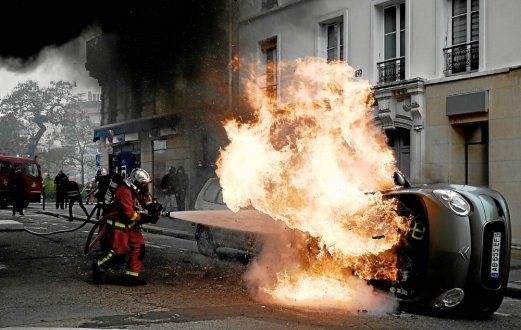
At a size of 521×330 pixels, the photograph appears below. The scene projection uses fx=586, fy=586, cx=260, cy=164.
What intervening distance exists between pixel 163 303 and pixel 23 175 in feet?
77.5

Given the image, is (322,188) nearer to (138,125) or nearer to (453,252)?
(453,252)

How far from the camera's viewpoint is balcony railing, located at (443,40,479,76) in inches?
521

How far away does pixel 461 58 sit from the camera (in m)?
13.5

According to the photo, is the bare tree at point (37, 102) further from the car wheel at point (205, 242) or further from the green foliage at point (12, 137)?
the car wheel at point (205, 242)

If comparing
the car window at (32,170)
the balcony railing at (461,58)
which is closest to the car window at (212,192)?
the balcony railing at (461,58)

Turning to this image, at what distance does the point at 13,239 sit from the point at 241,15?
9357 millimetres

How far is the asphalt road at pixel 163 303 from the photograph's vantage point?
5.59 m

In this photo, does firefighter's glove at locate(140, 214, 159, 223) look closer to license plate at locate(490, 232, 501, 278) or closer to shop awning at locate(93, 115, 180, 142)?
license plate at locate(490, 232, 501, 278)

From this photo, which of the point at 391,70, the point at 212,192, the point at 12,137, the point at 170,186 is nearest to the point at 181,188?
the point at 170,186

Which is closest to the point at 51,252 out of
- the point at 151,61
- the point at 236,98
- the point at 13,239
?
the point at 13,239

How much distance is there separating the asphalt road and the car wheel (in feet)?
1.33

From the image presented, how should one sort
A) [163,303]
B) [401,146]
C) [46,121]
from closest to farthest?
[163,303] → [401,146] → [46,121]

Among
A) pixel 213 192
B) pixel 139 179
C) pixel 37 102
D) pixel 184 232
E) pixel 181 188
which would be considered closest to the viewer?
pixel 139 179

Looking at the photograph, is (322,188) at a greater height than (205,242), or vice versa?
(322,188)
